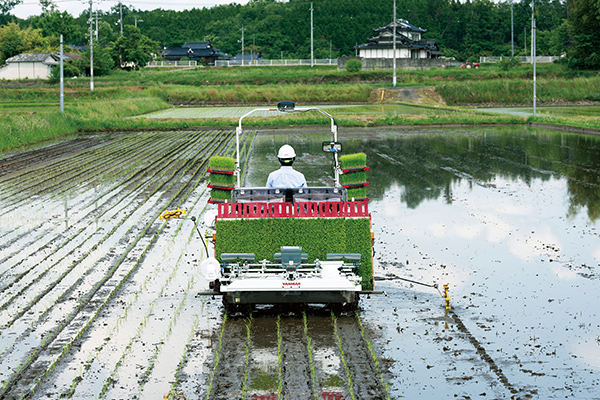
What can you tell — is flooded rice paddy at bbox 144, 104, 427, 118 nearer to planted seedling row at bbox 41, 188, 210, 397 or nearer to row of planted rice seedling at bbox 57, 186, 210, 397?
planted seedling row at bbox 41, 188, 210, 397

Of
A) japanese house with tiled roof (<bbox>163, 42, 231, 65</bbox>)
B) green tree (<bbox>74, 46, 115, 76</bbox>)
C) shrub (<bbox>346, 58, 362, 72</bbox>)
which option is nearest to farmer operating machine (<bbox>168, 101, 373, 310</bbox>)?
shrub (<bbox>346, 58, 362, 72</bbox>)

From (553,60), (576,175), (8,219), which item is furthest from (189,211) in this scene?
(553,60)

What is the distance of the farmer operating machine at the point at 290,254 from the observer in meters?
7.97

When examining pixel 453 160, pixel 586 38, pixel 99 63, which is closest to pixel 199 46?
pixel 99 63

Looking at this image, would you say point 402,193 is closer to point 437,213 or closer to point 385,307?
point 437,213

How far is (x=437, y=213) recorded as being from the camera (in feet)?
48.8

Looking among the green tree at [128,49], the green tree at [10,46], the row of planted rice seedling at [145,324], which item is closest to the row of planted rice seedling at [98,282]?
the row of planted rice seedling at [145,324]

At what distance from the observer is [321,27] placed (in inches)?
4451

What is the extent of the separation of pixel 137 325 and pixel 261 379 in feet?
7.16

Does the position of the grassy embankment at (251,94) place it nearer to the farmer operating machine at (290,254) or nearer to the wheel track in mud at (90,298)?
the wheel track in mud at (90,298)

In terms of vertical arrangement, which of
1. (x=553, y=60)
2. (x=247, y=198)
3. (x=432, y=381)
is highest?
(x=553, y=60)

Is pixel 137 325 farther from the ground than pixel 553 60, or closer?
closer

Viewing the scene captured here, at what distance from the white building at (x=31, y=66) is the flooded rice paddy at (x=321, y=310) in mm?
70822

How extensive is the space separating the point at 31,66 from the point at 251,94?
3520 cm
